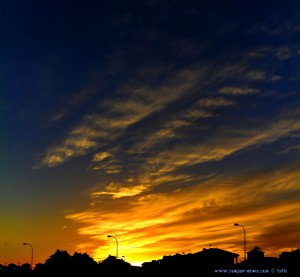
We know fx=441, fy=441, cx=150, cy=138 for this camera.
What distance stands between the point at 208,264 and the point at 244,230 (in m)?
39.7

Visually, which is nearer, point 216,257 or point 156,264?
point 216,257

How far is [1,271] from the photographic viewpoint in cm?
14612

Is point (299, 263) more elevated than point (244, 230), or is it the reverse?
point (244, 230)

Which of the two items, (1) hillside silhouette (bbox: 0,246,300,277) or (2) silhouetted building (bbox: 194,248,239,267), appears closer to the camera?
(1) hillside silhouette (bbox: 0,246,300,277)

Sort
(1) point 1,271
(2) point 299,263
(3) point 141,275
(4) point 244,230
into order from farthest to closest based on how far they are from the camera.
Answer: (1) point 1,271
(3) point 141,275
(2) point 299,263
(4) point 244,230

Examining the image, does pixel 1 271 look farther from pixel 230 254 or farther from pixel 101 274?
pixel 230 254

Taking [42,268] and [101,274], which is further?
[42,268]

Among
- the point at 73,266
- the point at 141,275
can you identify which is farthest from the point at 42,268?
the point at 141,275

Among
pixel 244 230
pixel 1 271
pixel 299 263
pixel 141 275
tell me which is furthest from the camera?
pixel 1 271

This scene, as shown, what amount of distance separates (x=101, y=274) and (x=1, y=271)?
44971mm

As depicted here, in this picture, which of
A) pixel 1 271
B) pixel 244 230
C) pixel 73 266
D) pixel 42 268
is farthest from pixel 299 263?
pixel 1 271

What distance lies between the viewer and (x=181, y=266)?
124312mm

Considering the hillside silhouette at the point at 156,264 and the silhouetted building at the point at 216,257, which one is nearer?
the hillside silhouette at the point at 156,264

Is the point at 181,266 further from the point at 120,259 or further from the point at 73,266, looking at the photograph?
the point at 73,266
